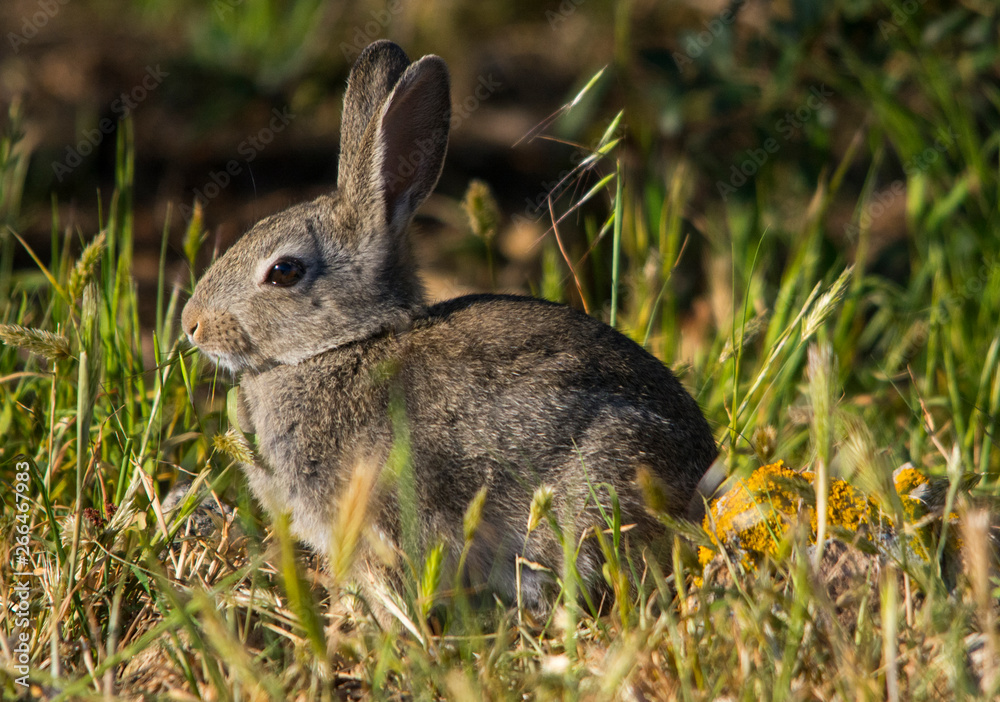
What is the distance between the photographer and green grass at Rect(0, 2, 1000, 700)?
93.1 inches

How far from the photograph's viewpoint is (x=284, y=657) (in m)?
2.87

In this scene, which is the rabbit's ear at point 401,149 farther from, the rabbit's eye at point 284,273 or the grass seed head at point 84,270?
the grass seed head at point 84,270

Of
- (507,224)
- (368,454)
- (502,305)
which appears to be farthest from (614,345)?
(507,224)

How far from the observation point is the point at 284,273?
3.70 meters

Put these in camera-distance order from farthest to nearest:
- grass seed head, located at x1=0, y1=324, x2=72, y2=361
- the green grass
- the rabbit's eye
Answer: the rabbit's eye
grass seed head, located at x1=0, y1=324, x2=72, y2=361
the green grass

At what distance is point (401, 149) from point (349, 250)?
0.46m

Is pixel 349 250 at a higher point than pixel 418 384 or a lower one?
higher

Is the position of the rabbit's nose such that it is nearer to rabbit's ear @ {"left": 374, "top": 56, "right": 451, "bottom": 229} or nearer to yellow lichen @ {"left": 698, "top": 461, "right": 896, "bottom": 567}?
rabbit's ear @ {"left": 374, "top": 56, "right": 451, "bottom": 229}

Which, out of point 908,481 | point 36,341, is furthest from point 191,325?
point 908,481

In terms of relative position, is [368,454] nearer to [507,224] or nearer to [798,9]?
[798,9]

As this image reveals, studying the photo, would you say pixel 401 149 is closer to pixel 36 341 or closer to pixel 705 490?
pixel 36 341

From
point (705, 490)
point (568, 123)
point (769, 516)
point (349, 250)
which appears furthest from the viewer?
point (568, 123)

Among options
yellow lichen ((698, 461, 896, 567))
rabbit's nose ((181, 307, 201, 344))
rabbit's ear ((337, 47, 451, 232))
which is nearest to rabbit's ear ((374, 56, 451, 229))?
rabbit's ear ((337, 47, 451, 232))

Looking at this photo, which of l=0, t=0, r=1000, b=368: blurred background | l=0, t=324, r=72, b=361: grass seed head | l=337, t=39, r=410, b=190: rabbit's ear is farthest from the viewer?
l=0, t=0, r=1000, b=368: blurred background
